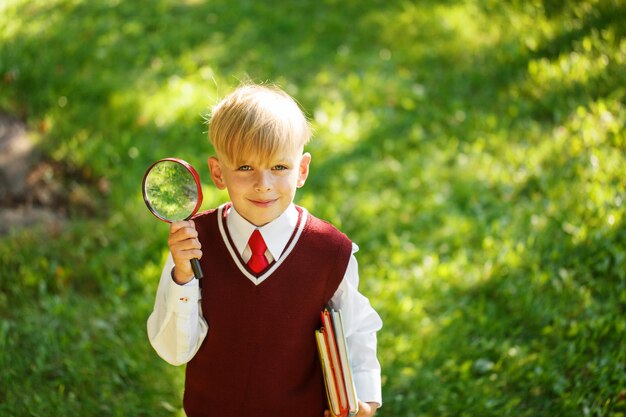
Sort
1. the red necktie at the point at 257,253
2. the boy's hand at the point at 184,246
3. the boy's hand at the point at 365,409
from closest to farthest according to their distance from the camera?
A: the boy's hand at the point at 184,246 → the red necktie at the point at 257,253 → the boy's hand at the point at 365,409

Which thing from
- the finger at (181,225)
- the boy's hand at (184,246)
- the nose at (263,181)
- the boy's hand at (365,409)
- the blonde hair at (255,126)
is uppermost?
the blonde hair at (255,126)

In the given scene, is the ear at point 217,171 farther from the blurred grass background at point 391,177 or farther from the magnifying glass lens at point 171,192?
the blurred grass background at point 391,177

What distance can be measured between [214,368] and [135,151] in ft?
10.0

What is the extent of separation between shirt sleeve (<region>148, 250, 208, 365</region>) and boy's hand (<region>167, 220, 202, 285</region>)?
7cm

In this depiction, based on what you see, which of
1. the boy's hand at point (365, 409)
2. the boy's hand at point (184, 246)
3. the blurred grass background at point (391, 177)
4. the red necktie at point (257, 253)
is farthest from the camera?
the blurred grass background at point (391, 177)

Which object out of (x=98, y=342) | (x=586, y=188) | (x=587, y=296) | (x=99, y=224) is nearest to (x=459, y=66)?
(x=586, y=188)

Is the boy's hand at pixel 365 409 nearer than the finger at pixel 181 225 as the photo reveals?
No

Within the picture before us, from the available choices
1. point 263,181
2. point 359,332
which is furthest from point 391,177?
point 263,181

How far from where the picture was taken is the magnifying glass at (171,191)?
2.28 meters

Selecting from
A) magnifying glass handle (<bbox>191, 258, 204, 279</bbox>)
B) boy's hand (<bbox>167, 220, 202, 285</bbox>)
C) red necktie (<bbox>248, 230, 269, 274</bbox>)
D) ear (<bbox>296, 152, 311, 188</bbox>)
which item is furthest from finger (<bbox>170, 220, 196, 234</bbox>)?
ear (<bbox>296, 152, 311, 188</bbox>)

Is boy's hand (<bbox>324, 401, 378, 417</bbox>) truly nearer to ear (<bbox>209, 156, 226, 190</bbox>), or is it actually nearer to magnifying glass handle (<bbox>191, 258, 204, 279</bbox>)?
magnifying glass handle (<bbox>191, 258, 204, 279</bbox>)

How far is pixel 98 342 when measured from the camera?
3.85m

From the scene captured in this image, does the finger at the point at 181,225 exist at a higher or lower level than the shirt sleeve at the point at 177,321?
higher

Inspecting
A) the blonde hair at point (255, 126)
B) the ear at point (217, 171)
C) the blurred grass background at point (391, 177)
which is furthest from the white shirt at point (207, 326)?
the blurred grass background at point (391, 177)
